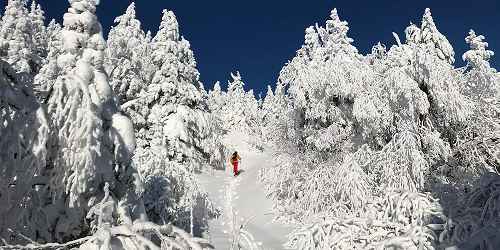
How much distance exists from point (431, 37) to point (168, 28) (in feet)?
54.6

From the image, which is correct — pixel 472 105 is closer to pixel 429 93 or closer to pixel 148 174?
pixel 429 93

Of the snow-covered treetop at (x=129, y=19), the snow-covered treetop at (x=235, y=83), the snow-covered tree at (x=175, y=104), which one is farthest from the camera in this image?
the snow-covered treetop at (x=235, y=83)

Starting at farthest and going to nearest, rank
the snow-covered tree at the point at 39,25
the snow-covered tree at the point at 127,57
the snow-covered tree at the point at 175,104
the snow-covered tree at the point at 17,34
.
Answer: the snow-covered tree at the point at 39,25 < the snow-covered tree at the point at 127,57 < the snow-covered tree at the point at 175,104 < the snow-covered tree at the point at 17,34

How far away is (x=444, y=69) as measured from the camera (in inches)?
639

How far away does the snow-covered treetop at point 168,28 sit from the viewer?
30.3 metres

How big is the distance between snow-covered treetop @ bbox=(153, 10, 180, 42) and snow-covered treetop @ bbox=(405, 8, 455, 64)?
51.7 feet

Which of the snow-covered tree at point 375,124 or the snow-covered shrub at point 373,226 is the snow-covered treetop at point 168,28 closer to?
the snow-covered tree at point 375,124

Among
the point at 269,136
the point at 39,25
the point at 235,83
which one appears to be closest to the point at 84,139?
the point at 269,136

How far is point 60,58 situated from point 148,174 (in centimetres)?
771

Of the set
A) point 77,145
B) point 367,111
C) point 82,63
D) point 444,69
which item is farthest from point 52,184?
point 444,69

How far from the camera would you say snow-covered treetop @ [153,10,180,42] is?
30.3 meters

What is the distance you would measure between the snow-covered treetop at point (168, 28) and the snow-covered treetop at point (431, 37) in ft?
51.7

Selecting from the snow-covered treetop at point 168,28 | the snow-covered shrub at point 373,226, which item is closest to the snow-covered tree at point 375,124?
the snow-covered shrub at point 373,226

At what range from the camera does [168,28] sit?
30297 mm
